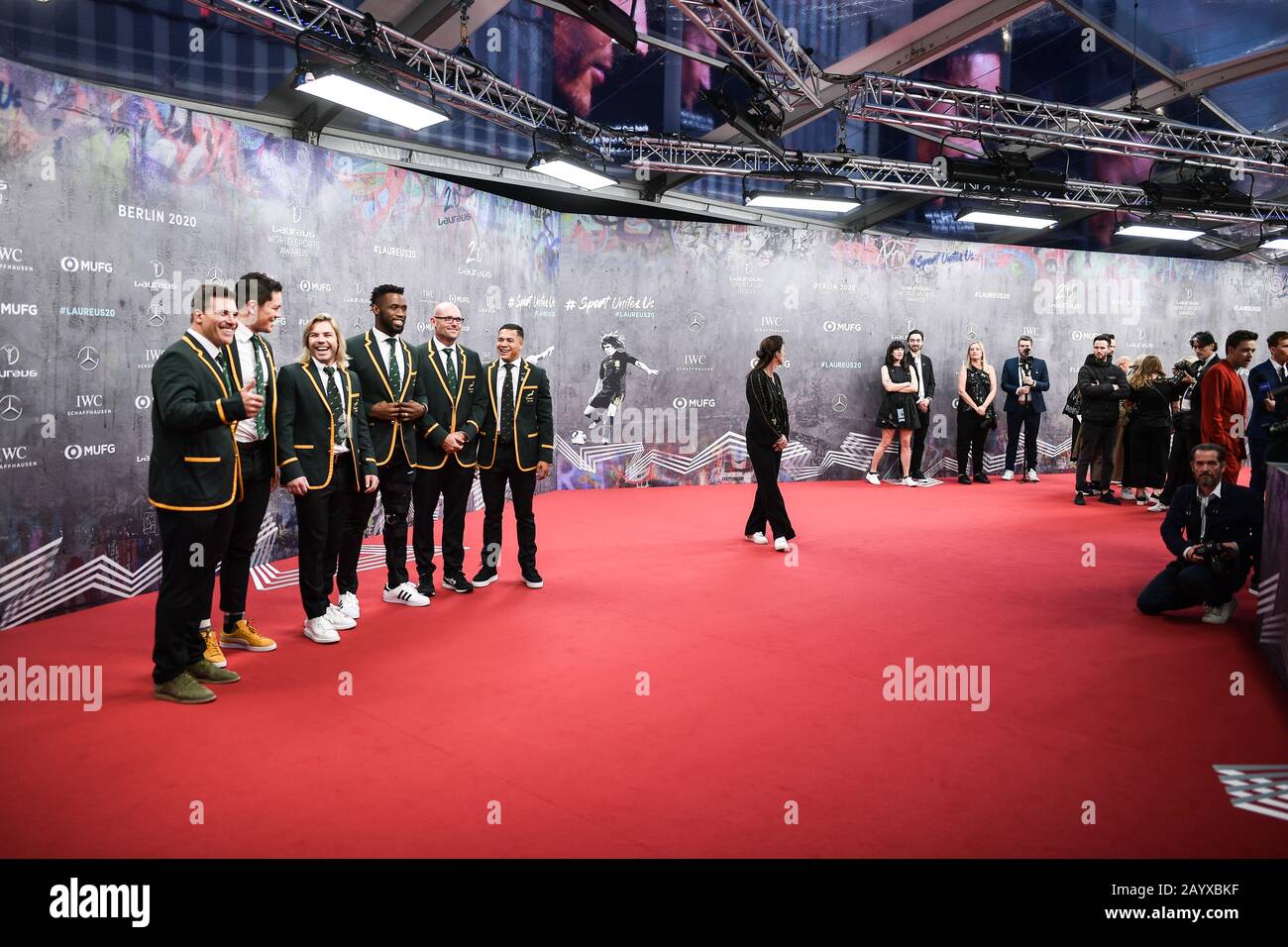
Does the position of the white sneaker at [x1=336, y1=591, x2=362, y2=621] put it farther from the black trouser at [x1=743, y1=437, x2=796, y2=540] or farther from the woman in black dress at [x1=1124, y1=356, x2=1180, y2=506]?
the woman in black dress at [x1=1124, y1=356, x2=1180, y2=506]

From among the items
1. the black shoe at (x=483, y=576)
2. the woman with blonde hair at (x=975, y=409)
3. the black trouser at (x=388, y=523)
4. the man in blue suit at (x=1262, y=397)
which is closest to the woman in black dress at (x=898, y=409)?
the woman with blonde hair at (x=975, y=409)

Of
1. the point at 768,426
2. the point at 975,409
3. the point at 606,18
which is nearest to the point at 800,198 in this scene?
the point at 975,409

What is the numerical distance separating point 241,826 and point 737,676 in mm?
2066

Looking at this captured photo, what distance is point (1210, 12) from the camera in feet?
25.0

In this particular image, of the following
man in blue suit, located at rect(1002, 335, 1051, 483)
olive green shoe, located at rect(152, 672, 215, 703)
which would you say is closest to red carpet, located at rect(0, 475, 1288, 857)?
olive green shoe, located at rect(152, 672, 215, 703)

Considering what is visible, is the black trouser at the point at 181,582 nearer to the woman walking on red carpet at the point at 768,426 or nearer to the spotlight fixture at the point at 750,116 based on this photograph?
the woman walking on red carpet at the point at 768,426

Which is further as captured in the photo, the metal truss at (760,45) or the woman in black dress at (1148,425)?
the woman in black dress at (1148,425)

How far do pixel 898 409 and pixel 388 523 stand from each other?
7264 millimetres

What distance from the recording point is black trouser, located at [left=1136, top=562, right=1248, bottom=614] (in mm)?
4742

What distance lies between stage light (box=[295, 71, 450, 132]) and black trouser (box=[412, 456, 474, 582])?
2542 millimetres

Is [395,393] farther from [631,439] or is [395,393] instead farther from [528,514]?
[631,439]

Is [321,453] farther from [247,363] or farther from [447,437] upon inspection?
[447,437]

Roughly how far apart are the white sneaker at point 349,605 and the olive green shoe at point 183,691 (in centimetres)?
113

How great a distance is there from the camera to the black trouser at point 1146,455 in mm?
8562
